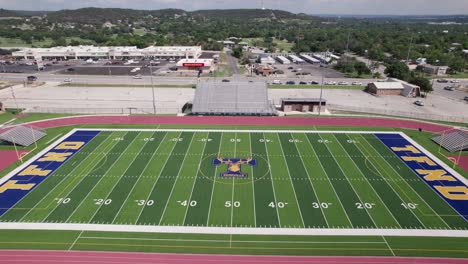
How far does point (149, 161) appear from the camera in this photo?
36.4 metres

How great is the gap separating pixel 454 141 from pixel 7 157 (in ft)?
188

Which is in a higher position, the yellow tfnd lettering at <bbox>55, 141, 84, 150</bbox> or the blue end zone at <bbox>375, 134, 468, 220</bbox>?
the yellow tfnd lettering at <bbox>55, 141, 84, 150</bbox>

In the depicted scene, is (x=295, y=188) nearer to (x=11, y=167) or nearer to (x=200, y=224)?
(x=200, y=224)

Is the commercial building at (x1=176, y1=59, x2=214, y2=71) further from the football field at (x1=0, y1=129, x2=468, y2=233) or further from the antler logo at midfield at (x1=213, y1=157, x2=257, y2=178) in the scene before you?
the antler logo at midfield at (x1=213, y1=157, x2=257, y2=178)

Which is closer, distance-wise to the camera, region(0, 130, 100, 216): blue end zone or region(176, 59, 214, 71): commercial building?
region(0, 130, 100, 216): blue end zone

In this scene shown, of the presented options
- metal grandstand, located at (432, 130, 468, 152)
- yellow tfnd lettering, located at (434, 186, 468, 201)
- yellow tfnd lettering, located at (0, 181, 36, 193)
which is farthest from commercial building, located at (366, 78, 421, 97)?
yellow tfnd lettering, located at (0, 181, 36, 193)

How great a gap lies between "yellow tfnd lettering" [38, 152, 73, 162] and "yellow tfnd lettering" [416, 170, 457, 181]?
4166cm


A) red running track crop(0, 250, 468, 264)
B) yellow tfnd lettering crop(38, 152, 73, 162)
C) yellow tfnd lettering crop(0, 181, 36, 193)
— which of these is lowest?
red running track crop(0, 250, 468, 264)

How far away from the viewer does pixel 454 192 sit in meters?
30.2

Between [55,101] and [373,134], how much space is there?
205 ft

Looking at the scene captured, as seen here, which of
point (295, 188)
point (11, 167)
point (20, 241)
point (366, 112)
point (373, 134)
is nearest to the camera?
point (20, 241)

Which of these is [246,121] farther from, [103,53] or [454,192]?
[103,53]

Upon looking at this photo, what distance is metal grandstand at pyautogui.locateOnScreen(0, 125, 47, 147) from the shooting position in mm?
39969

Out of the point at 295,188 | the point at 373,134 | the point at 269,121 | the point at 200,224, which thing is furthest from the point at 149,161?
the point at 373,134
